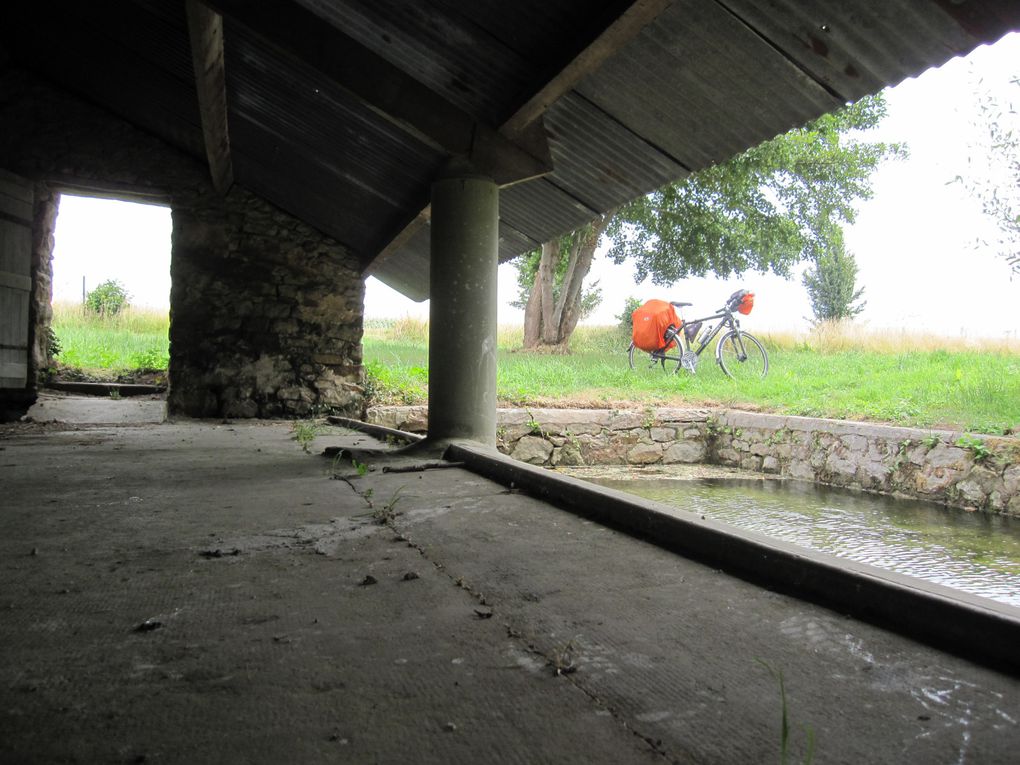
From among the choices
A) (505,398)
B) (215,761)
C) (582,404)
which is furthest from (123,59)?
(215,761)

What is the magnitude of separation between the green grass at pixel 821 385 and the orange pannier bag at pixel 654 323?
0.59 metres

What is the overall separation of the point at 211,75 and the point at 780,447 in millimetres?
6650

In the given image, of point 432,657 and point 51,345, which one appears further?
point 51,345

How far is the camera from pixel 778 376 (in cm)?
1078

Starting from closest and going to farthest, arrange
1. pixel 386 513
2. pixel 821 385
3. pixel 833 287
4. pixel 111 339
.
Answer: pixel 386 513, pixel 821 385, pixel 111 339, pixel 833 287

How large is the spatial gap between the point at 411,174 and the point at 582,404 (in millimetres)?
4198

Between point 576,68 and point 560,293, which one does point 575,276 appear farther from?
point 576,68

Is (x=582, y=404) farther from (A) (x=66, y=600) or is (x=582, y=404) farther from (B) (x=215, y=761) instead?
(B) (x=215, y=761)

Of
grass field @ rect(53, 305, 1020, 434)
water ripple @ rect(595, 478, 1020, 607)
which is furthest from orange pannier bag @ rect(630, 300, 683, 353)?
water ripple @ rect(595, 478, 1020, 607)

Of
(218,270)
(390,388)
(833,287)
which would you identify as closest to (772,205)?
(390,388)

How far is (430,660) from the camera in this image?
149 cm

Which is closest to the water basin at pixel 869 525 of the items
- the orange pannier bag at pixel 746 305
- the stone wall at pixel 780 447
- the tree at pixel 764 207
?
the stone wall at pixel 780 447

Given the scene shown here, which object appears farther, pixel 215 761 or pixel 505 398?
pixel 505 398

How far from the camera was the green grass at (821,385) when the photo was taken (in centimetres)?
768
